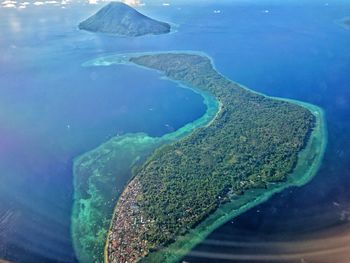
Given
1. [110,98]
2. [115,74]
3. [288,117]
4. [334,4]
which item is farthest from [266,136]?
[334,4]

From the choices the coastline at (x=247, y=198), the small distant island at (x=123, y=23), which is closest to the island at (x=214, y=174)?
the coastline at (x=247, y=198)

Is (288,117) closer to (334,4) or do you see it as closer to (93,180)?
(93,180)

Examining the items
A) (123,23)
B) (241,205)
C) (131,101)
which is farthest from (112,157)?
(123,23)

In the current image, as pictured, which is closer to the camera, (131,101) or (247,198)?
(247,198)

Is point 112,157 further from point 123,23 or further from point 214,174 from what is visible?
point 123,23

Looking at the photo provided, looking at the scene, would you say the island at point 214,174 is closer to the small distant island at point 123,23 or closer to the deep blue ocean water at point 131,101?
the deep blue ocean water at point 131,101

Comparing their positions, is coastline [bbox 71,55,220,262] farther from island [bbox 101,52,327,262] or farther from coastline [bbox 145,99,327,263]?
coastline [bbox 145,99,327,263]
